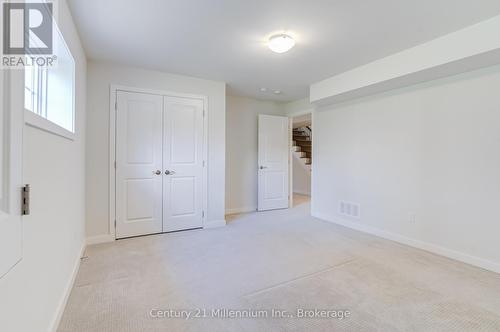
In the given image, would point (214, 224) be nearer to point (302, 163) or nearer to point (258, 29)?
point (258, 29)

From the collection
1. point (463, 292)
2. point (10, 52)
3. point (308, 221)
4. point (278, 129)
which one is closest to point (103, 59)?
point (10, 52)

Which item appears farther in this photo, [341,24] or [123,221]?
[123,221]

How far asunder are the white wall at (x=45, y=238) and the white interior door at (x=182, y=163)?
4.66ft

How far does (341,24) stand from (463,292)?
2580 millimetres

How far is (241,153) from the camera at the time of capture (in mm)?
5098

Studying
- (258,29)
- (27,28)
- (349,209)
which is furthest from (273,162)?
(27,28)

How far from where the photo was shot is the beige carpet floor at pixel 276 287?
1693 mm

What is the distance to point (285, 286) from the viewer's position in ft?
7.06

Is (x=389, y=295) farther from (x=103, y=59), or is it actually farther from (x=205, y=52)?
(x=103, y=59)

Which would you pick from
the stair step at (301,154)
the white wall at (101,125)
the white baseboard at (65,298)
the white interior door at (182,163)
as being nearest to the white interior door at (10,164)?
the white baseboard at (65,298)

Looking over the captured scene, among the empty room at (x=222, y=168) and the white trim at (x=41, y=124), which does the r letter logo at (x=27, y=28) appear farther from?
the white trim at (x=41, y=124)

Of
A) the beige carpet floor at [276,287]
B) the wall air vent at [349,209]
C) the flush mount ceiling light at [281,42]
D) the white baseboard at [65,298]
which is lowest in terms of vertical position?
the beige carpet floor at [276,287]

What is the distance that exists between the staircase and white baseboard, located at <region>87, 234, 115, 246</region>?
5.87 metres

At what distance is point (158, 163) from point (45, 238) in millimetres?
2162
